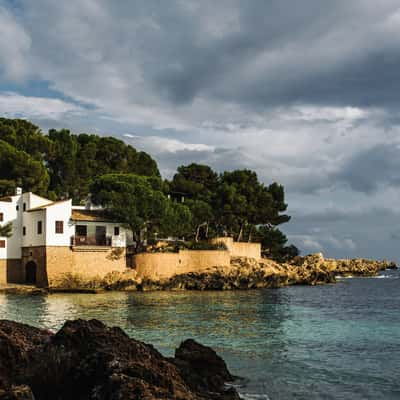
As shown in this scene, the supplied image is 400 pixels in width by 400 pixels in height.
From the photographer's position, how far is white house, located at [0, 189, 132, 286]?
42969 mm

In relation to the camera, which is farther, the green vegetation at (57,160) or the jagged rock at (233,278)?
the green vegetation at (57,160)

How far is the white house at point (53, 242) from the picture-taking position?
141 ft

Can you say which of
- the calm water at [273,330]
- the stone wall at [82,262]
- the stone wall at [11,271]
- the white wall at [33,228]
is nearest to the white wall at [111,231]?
the stone wall at [82,262]

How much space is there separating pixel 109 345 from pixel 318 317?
20569 mm

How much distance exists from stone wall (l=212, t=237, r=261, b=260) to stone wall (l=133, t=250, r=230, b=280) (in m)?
3.61

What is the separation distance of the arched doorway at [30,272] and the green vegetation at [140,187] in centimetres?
755

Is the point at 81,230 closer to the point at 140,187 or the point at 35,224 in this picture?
the point at 35,224

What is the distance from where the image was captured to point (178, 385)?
30.1ft

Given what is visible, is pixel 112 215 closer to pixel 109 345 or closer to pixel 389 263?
pixel 109 345

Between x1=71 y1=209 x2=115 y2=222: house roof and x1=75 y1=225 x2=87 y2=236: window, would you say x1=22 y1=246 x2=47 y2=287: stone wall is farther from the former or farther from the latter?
x1=71 y1=209 x2=115 y2=222: house roof

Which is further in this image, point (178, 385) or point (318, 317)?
point (318, 317)

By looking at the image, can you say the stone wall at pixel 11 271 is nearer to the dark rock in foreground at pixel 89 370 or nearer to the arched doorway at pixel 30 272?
the arched doorway at pixel 30 272

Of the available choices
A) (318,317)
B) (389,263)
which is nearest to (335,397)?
(318,317)

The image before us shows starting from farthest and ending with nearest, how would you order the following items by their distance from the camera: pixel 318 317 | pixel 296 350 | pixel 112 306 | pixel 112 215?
pixel 112 215 → pixel 112 306 → pixel 318 317 → pixel 296 350
